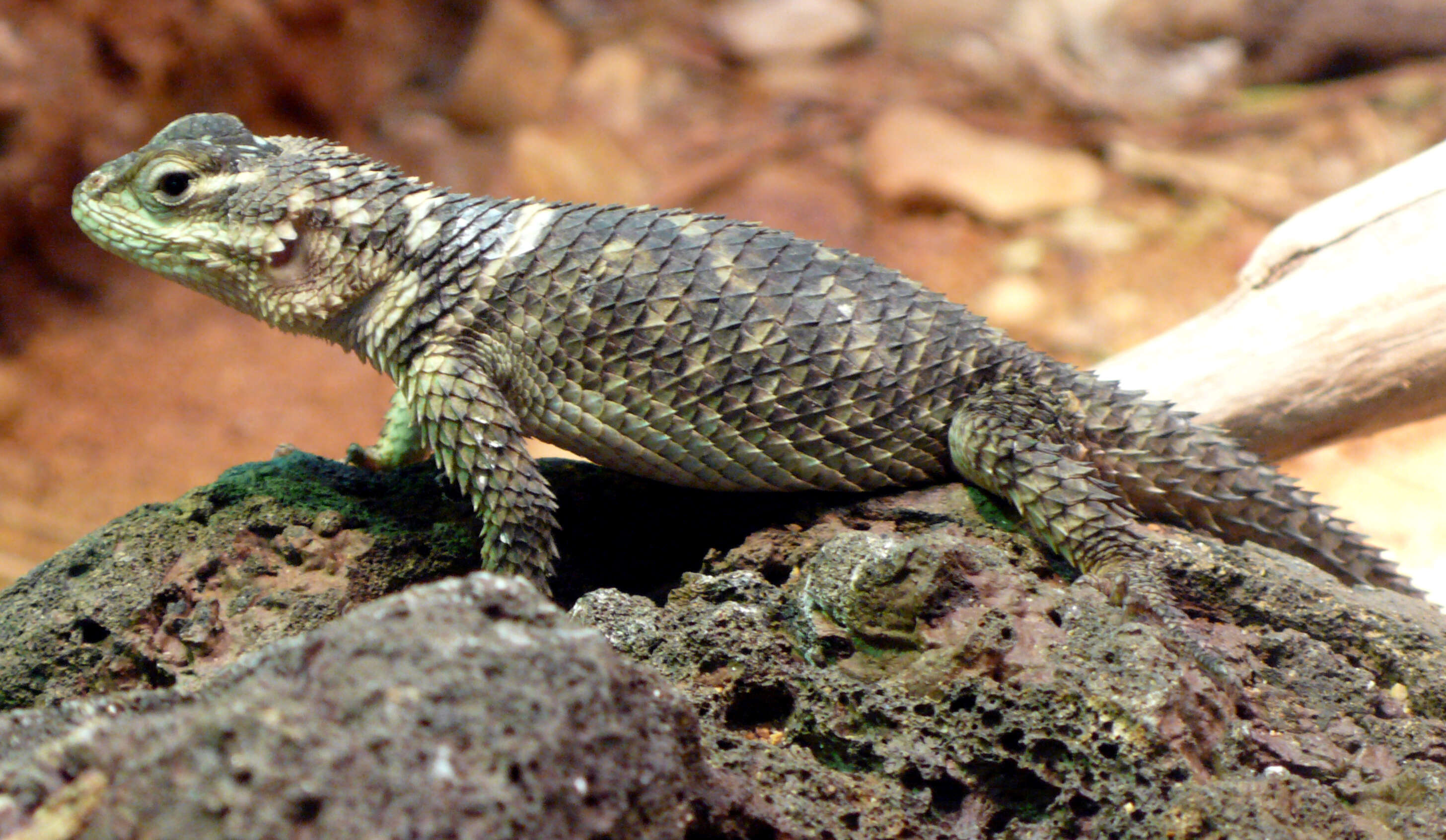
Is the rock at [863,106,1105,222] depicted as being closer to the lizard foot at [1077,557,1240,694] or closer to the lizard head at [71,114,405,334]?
the lizard head at [71,114,405,334]

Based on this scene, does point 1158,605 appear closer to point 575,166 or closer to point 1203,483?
point 1203,483

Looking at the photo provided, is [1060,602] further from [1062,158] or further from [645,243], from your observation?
[1062,158]

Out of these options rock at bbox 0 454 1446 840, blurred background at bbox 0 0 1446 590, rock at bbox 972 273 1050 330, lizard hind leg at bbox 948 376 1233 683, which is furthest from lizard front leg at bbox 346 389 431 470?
rock at bbox 972 273 1050 330

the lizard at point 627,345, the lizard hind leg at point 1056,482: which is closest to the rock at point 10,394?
the lizard at point 627,345

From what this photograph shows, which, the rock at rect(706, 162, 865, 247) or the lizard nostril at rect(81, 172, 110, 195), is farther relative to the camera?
the rock at rect(706, 162, 865, 247)

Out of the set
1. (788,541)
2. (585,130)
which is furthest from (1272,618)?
(585,130)

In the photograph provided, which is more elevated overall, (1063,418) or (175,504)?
(1063,418)
